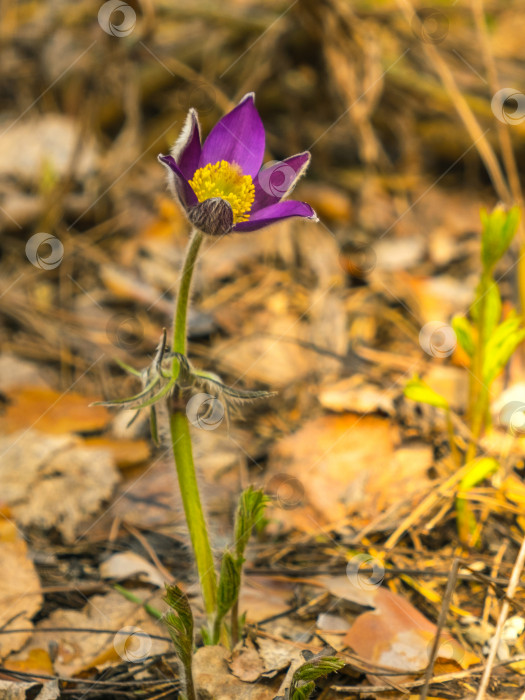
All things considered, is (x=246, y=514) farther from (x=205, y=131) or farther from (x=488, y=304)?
(x=205, y=131)

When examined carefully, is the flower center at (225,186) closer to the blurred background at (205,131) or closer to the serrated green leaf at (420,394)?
the serrated green leaf at (420,394)

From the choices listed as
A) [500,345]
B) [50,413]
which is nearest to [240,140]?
[500,345]

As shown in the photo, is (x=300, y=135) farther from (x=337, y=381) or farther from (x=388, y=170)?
(x=337, y=381)

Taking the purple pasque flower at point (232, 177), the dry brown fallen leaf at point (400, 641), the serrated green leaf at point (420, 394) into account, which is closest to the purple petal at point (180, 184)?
the purple pasque flower at point (232, 177)

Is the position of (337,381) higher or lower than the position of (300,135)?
A: lower

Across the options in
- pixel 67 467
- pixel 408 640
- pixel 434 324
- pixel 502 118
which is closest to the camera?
pixel 408 640

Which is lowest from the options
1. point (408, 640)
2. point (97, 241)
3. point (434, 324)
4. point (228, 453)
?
point (408, 640)

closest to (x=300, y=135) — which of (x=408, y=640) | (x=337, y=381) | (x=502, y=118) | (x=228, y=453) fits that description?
(x=502, y=118)
